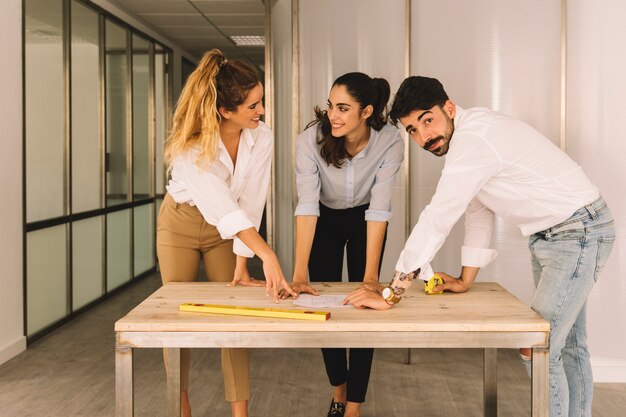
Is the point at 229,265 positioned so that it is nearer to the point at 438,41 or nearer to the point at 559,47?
the point at 438,41

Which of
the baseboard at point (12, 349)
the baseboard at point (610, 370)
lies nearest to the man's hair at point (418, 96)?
the baseboard at point (610, 370)

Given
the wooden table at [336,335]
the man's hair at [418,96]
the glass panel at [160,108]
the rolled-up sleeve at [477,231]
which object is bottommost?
the wooden table at [336,335]

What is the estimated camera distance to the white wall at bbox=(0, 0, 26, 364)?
4.30 m

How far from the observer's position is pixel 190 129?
2.51m

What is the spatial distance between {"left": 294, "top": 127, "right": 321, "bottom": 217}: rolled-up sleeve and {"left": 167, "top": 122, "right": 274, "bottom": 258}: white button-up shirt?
0.69 feet

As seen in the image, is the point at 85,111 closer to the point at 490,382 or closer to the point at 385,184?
the point at 385,184

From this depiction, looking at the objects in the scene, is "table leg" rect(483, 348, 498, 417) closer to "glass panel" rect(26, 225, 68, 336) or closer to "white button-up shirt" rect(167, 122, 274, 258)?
"white button-up shirt" rect(167, 122, 274, 258)

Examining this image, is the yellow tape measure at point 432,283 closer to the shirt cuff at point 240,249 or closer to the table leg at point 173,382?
the shirt cuff at point 240,249

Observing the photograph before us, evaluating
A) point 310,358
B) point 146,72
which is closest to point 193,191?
point 310,358

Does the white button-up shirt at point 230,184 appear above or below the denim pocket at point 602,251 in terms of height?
above

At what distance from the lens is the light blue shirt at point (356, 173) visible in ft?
9.55

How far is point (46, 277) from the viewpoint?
512 centimetres

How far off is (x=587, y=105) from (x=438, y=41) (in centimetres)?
97

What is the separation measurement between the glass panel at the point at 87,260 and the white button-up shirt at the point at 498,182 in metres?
4.10
